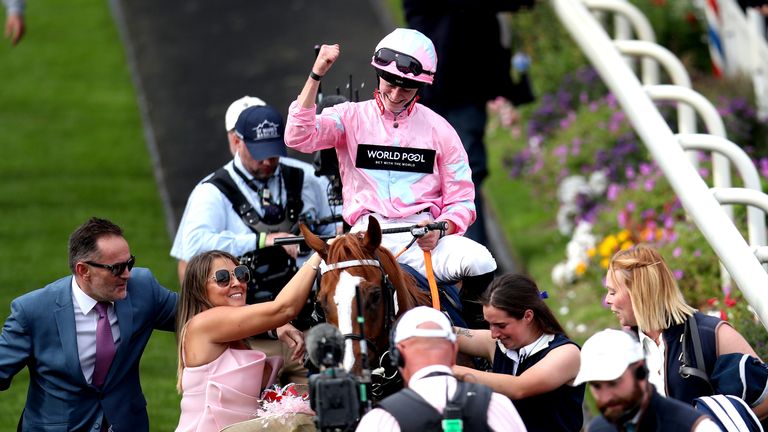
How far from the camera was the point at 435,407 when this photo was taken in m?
5.25

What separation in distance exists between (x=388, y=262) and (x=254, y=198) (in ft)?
6.45

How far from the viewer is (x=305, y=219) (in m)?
7.99

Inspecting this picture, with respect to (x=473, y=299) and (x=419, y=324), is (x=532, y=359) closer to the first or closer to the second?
(x=473, y=299)

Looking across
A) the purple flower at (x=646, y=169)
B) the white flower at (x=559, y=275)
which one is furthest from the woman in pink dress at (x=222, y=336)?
the purple flower at (x=646, y=169)

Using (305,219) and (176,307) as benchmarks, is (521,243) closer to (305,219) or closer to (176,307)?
(305,219)

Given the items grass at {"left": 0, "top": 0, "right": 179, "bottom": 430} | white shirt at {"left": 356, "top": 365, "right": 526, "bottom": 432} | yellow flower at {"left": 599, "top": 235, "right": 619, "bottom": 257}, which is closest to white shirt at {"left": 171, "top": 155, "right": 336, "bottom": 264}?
grass at {"left": 0, "top": 0, "right": 179, "bottom": 430}

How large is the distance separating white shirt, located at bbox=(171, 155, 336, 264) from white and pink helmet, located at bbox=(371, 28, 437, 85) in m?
1.40

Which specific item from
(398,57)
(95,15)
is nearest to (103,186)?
(95,15)

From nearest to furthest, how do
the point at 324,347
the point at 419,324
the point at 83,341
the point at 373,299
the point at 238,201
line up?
the point at 419,324 < the point at 324,347 < the point at 373,299 < the point at 83,341 < the point at 238,201

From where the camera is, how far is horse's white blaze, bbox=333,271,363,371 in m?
5.84

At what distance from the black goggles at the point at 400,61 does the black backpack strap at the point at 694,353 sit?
5.63ft

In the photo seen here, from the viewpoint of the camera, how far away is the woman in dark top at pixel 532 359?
245 inches

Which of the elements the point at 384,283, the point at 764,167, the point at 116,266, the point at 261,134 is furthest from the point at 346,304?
the point at 764,167

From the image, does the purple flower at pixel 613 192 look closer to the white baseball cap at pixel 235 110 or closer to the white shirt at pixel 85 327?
Result: the white baseball cap at pixel 235 110
